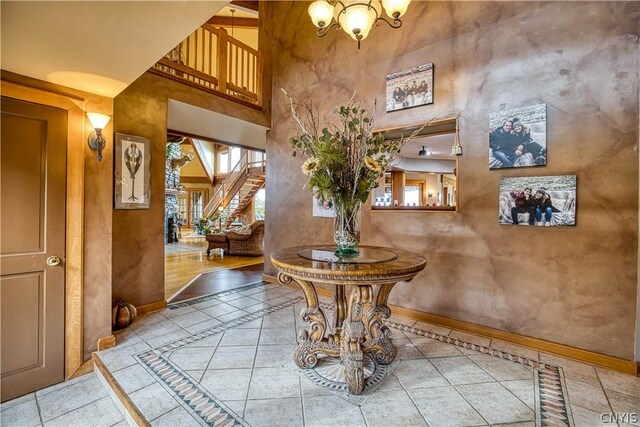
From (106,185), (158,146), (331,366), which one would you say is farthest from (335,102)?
(331,366)

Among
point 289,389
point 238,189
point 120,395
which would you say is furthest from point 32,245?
point 238,189

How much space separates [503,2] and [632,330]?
9.96ft

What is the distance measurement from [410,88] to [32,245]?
3761 millimetres

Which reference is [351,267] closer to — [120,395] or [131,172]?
[120,395]

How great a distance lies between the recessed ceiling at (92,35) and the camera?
139 centimetres

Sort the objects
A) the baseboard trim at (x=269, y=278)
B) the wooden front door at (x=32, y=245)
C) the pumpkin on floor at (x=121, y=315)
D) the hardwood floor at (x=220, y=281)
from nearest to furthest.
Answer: the wooden front door at (x=32, y=245) < the pumpkin on floor at (x=121, y=315) < the hardwood floor at (x=220, y=281) < the baseboard trim at (x=269, y=278)

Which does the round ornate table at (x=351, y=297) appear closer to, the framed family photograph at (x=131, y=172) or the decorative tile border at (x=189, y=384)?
the decorative tile border at (x=189, y=384)

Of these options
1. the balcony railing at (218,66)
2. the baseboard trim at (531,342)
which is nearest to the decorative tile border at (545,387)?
the baseboard trim at (531,342)

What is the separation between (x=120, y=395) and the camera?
6.26ft

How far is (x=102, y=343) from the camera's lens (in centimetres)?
248

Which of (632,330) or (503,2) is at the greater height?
(503,2)

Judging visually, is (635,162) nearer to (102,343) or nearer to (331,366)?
(331,366)

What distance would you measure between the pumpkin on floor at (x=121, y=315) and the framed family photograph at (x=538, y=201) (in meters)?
3.81

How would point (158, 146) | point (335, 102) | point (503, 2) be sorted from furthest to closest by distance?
point (335, 102)
point (158, 146)
point (503, 2)
